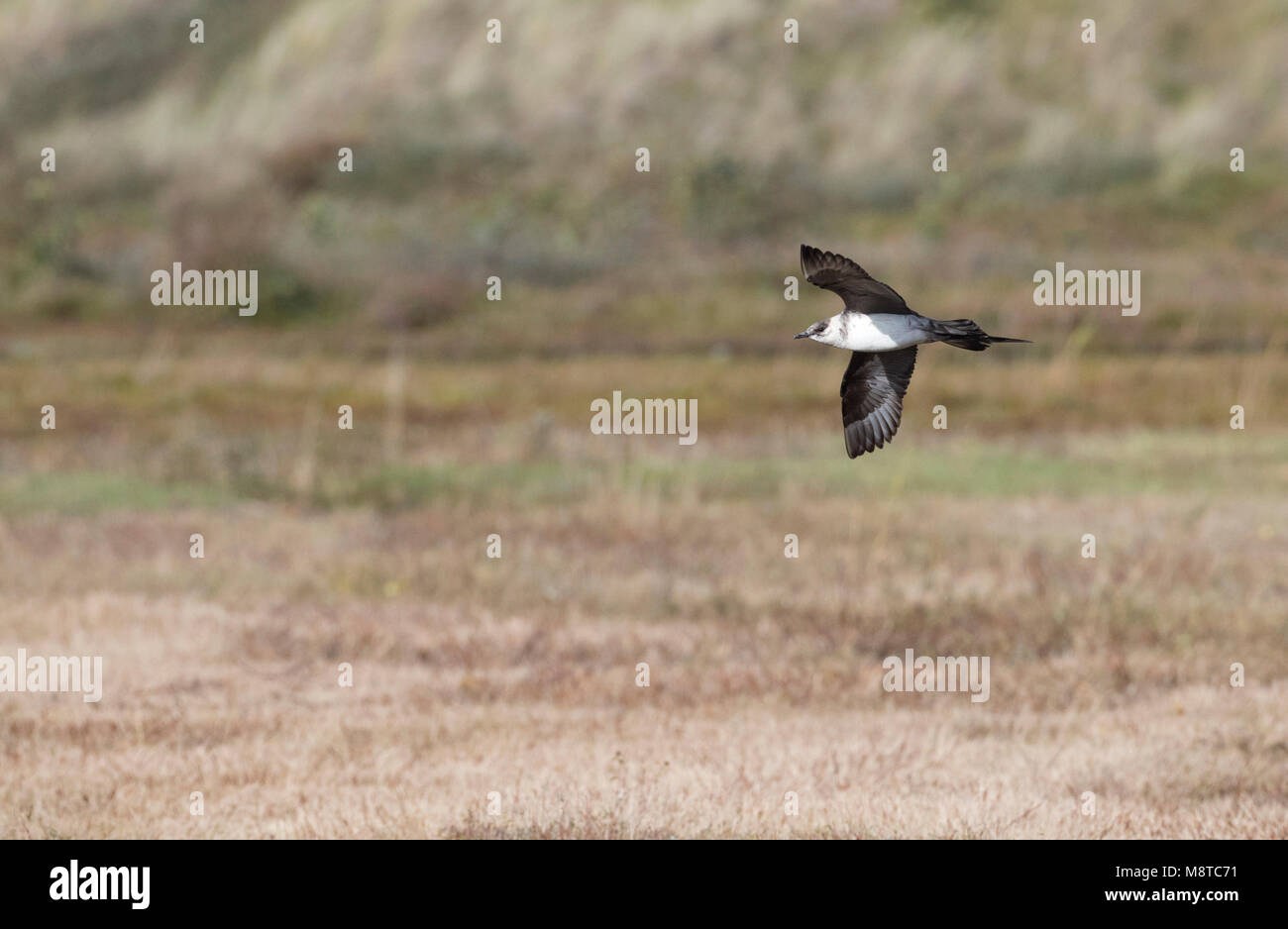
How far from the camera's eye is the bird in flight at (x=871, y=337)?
7824 mm

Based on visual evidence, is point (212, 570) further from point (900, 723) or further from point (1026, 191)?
point (1026, 191)

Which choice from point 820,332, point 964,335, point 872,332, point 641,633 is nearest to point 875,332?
point 872,332

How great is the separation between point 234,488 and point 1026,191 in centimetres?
5249

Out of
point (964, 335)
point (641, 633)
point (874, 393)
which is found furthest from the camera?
point (641, 633)

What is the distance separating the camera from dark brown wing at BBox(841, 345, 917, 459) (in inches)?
369

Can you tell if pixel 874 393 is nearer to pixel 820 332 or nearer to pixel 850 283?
pixel 850 283

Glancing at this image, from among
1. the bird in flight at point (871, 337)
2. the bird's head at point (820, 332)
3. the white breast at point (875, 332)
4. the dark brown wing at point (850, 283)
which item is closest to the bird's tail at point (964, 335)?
the bird in flight at point (871, 337)

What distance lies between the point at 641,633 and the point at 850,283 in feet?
26.4

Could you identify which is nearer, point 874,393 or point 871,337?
point 871,337

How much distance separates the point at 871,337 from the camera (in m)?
8.12

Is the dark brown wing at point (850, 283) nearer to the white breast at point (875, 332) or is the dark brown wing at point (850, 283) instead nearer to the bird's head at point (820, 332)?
the white breast at point (875, 332)

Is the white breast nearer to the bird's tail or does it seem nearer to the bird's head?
the bird's head

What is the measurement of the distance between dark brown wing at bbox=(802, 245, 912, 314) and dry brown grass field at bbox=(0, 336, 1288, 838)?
3.21 metres

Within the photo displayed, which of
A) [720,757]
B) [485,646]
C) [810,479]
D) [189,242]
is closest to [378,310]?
[189,242]
